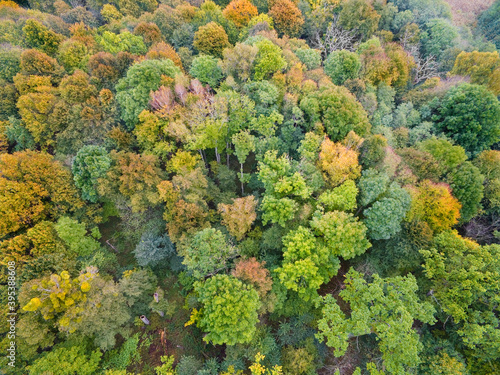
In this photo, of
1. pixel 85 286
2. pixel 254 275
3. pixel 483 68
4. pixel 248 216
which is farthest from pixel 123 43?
pixel 483 68

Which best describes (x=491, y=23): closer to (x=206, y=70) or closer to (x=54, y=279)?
(x=206, y=70)

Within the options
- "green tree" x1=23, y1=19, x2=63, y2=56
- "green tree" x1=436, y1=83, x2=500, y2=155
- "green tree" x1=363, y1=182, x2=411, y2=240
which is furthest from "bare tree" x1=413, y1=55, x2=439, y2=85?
"green tree" x1=23, y1=19, x2=63, y2=56

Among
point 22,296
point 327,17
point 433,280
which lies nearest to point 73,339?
point 22,296

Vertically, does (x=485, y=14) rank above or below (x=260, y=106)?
above

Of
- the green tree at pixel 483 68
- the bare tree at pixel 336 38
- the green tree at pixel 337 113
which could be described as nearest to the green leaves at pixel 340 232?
the green tree at pixel 337 113

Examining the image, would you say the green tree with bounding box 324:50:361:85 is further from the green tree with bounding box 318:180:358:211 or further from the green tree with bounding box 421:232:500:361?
the green tree with bounding box 421:232:500:361

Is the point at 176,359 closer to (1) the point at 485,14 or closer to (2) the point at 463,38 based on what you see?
(2) the point at 463,38

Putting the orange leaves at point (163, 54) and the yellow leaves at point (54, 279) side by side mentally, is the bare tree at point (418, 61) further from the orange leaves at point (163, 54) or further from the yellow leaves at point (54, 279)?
the yellow leaves at point (54, 279)
